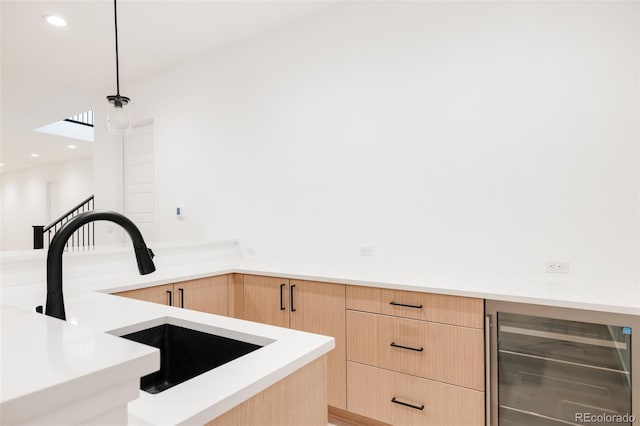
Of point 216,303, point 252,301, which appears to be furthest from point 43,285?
point 252,301

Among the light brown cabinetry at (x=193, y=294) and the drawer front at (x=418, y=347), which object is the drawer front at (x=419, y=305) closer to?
the drawer front at (x=418, y=347)

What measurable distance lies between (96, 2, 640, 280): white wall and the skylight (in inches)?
180

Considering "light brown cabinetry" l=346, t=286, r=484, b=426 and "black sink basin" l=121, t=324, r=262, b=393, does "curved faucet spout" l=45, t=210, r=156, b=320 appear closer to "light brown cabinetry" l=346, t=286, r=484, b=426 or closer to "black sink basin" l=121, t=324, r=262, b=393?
"black sink basin" l=121, t=324, r=262, b=393

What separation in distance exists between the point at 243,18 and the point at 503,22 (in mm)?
1996

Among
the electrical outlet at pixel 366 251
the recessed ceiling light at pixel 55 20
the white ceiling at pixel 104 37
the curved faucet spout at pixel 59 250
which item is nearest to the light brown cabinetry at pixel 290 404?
the curved faucet spout at pixel 59 250

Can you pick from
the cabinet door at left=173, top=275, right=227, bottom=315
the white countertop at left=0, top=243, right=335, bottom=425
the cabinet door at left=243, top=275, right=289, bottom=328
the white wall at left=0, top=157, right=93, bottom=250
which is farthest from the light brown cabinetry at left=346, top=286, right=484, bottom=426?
the white wall at left=0, top=157, right=93, bottom=250

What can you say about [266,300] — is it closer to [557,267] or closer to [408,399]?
[408,399]

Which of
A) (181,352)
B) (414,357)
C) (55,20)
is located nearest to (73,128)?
(55,20)

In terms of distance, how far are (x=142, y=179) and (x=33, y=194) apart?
300 inches

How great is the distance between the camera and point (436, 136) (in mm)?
2469

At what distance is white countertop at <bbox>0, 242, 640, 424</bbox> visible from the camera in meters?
0.68

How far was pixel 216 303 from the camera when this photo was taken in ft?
8.49

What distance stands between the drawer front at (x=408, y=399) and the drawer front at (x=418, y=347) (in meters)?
0.04

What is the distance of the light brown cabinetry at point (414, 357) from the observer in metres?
1.82
